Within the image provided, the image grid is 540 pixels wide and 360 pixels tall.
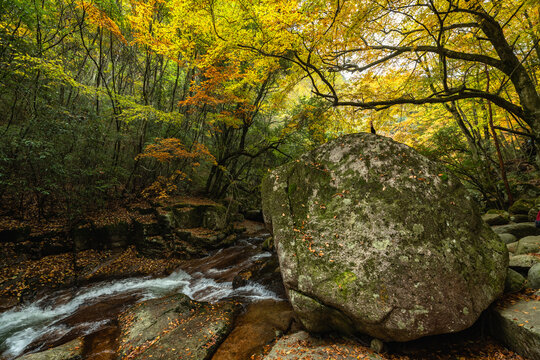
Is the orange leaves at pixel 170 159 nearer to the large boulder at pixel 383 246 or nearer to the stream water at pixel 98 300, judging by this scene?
the stream water at pixel 98 300

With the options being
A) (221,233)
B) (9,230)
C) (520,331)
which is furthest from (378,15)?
(9,230)

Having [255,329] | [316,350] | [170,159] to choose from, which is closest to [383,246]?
[316,350]

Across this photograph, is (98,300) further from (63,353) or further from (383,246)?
(383,246)

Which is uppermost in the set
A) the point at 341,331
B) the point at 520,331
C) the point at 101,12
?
the point at 101,12

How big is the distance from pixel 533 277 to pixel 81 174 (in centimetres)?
1246

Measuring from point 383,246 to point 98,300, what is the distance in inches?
298

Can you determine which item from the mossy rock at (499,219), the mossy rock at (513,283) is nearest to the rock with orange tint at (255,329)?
the mossy rock at (513,283)

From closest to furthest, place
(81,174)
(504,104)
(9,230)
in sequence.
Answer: (504,104), (9,230), (81,174)

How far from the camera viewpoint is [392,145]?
16.2ft

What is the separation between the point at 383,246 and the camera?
3.75 m

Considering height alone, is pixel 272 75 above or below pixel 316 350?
above

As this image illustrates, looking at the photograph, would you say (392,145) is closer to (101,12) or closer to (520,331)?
(520,331)

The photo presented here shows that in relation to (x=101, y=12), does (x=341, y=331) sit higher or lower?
lower

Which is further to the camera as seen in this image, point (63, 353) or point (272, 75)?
point (272, 75)
